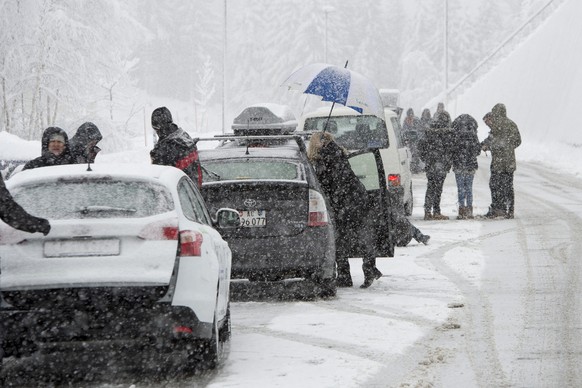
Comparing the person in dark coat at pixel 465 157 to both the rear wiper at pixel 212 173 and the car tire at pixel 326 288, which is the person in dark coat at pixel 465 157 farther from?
the rear wiper at pixel 212 173

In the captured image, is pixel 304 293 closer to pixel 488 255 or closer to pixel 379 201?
pixel 379 201

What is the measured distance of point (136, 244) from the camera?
7.29m

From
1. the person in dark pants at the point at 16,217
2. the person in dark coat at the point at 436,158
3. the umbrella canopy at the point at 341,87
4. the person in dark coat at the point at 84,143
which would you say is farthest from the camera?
the person in dark coat at the point at 436,158

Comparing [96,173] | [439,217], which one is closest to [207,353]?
[96,173]

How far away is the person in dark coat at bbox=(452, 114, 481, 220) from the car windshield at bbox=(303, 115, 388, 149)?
2945mm

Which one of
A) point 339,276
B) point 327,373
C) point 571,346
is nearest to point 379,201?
point 339,276

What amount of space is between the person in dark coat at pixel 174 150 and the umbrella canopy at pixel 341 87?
1.87m

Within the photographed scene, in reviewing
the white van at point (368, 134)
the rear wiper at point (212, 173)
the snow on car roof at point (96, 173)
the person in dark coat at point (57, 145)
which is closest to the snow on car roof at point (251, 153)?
the rear wiper at point (212, 173)

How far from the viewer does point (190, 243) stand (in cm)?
745

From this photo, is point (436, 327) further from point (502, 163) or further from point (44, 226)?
point (502, 163)

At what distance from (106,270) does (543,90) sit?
5428cm

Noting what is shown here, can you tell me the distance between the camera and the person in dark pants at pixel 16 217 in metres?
6.71

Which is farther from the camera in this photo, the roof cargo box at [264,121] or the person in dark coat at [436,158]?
the person in dark coat at [436,158]

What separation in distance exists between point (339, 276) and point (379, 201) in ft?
3.24
